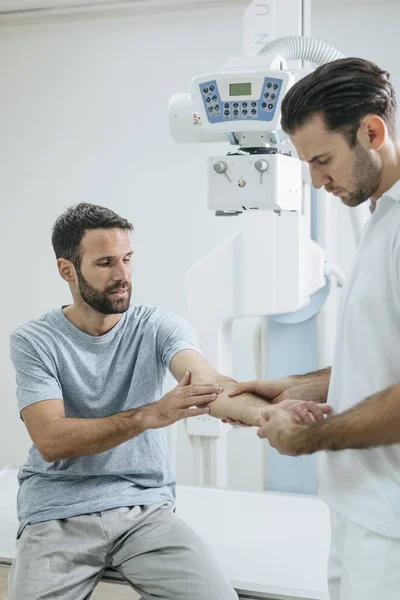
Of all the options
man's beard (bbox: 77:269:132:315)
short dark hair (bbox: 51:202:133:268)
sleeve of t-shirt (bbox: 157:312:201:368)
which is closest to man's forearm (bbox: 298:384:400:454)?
sleeve of t-shirt (bbox: 157:312:201:368)

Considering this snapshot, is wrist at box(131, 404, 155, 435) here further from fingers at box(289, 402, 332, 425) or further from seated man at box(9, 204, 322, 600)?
fingers at box(289, 402, 332, 425)

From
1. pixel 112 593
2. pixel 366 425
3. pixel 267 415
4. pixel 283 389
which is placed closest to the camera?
pixel 366 425

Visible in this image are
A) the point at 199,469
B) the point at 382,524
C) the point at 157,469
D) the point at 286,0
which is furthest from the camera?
the point at 199,469

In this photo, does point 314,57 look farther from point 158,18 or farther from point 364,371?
point 158,18

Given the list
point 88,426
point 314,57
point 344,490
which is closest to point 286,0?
point 314,57

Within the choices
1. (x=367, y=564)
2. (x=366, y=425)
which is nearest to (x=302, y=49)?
(x=366, y=425)

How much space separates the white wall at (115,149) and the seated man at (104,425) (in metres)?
1.70

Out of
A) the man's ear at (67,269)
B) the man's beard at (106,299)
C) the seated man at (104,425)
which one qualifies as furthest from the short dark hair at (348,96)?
the man's ear at (67,269)

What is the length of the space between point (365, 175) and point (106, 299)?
959mm

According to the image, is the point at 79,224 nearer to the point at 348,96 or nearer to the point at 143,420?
the point at 143,420

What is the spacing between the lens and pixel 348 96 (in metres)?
1.39

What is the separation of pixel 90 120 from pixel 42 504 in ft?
8.23

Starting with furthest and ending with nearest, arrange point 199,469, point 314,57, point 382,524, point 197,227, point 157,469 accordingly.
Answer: point 197,227, point 199,469, point 314,57, point 157,469, point 382,524

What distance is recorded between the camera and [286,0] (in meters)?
2.42
